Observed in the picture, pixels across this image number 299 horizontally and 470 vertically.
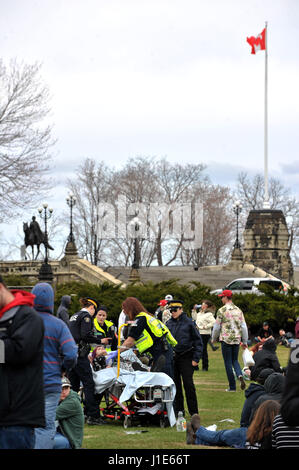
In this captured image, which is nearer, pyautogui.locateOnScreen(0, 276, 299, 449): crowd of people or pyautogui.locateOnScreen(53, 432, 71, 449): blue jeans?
pyautogui.locateOnScreen(0, 276, 299, 449): crowd of people

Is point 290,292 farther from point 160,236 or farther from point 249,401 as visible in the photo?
point 160,236

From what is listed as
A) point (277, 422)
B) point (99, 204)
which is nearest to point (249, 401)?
point (277, 422)

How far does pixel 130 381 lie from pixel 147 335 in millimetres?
664

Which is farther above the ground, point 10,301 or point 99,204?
point 99,204

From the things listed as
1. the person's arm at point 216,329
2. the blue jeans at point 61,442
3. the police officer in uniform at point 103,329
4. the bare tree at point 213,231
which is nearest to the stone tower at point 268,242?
the bare tree at point 213,231

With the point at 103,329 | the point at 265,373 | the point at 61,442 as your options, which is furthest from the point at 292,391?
the point at 103,329

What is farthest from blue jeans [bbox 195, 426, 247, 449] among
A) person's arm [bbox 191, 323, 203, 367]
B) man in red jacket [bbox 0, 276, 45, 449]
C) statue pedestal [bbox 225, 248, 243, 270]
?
statue pedestal [bbox 225, 248, 243, 270]

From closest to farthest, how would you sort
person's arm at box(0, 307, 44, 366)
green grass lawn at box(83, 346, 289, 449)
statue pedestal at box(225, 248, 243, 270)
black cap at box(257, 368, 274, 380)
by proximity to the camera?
person's arm at box(0, 307, 44, 366) < black cap at box(257, 368, 274, 380) < green grass lawn at box(83, 346, 289, 449) < statue pedestal at box(225, 248, 243, 270)

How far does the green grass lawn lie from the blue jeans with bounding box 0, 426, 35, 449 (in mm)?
4409

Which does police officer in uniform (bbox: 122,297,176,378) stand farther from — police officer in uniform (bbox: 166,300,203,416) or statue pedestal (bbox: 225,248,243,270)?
statue pedestal (bbox: 225,248,243,270)

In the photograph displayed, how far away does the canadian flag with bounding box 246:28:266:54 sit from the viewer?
55281mm

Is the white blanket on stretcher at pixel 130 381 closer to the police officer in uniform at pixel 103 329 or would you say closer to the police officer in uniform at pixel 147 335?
the police officer in uniform at pixel 147 335

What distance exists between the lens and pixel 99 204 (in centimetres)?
6594

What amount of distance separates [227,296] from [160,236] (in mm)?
50561
